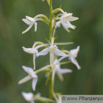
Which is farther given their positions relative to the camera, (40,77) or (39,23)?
(39,23)

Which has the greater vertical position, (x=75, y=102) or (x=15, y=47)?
(x=15, y=47)

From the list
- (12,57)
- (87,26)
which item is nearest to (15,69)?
(12,57)

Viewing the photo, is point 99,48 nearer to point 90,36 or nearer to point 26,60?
point 90,36

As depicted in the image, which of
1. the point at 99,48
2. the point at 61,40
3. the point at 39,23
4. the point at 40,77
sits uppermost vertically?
the point at 39,23

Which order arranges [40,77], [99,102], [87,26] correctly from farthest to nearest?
[87,26]
[40,77]
[99,102]

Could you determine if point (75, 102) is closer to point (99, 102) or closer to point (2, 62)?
point (99, 102)

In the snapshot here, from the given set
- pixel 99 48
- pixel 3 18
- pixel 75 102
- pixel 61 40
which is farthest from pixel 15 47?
pixel 75 102

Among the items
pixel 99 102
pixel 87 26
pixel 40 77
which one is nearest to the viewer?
pixel 99 102
